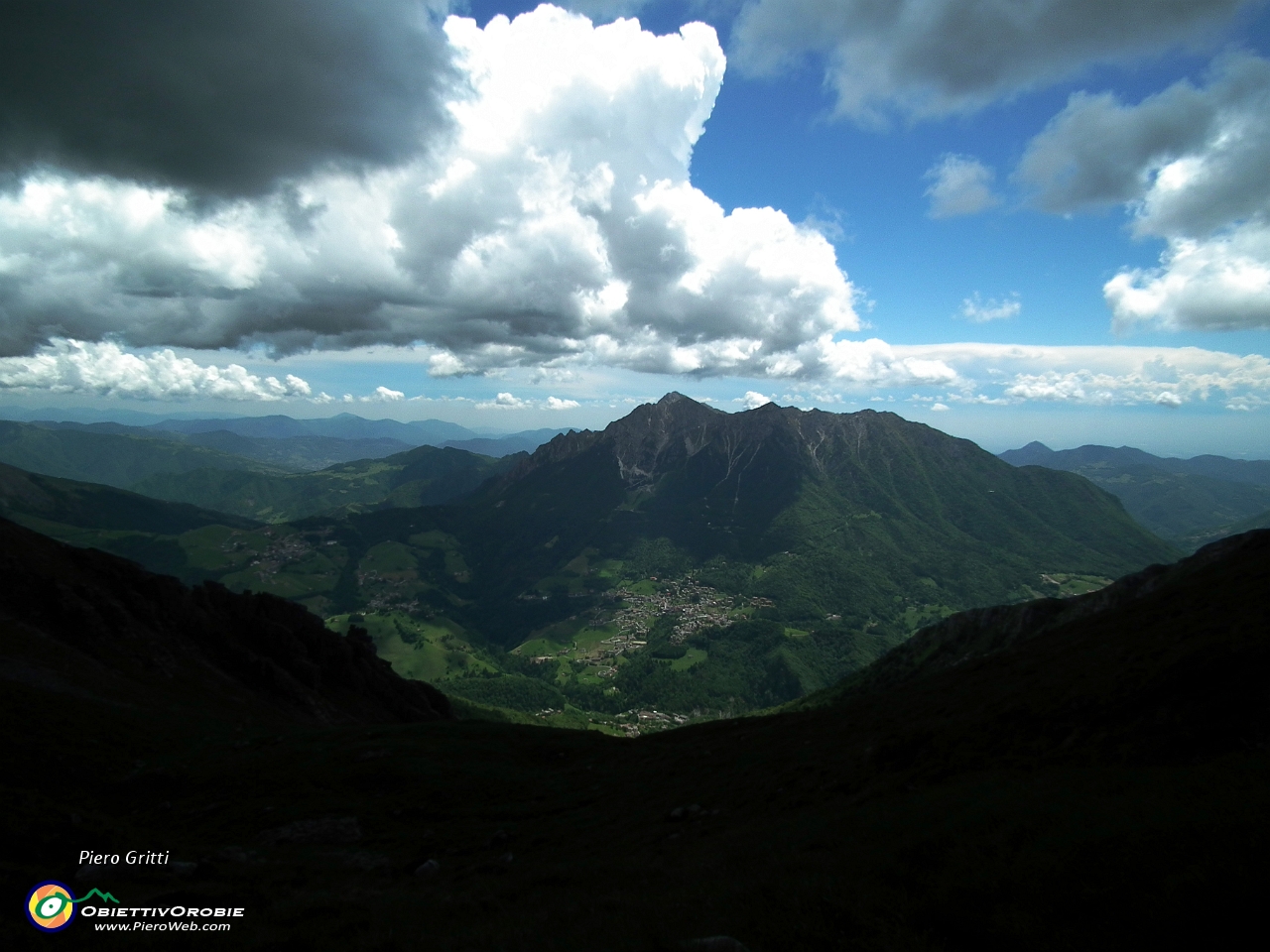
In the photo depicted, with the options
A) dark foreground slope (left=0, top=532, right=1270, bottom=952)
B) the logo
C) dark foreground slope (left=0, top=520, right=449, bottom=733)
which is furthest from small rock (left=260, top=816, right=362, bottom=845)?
dark foreground slope (left=0, top=520, right=449, bottom=733)

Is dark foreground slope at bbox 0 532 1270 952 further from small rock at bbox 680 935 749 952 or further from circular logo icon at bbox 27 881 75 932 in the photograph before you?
circular logo icon at bbox 27 881 75 932

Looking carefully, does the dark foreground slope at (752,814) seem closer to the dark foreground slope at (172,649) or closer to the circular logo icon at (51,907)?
the circular logo icon at (51,907)

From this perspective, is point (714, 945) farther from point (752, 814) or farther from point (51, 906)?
point (752, 814)

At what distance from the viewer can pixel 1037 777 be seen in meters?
20.5

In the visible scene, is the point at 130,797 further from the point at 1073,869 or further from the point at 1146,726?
the point at 1146,726

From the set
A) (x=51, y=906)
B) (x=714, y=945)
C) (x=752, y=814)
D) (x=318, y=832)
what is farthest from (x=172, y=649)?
(x=714, y=945)

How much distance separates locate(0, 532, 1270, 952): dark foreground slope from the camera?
Answer: 11.0 meters

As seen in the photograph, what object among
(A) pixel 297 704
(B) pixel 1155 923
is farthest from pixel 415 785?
(A) pixel 297 704

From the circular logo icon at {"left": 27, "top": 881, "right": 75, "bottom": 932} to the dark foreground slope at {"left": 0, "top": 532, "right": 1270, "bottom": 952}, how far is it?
77cm

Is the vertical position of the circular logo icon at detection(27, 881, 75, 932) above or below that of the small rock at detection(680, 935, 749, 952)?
below

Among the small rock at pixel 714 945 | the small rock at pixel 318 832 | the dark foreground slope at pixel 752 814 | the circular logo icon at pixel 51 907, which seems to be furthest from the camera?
the small rock at pixel 318 832

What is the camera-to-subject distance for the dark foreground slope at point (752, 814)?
1103 cm

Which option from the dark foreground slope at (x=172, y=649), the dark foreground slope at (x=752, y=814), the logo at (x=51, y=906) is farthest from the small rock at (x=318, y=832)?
the dark foreground slope at (x=172, y=649)

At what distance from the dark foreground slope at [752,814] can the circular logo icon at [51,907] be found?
0.77m
